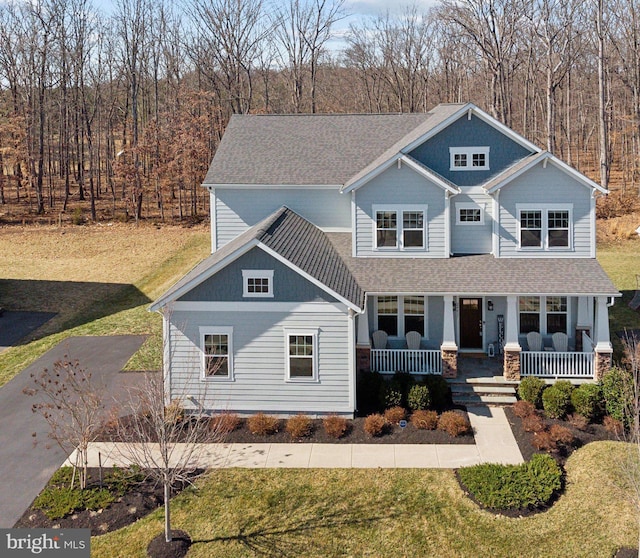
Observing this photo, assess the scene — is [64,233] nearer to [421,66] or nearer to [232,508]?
[232,508]

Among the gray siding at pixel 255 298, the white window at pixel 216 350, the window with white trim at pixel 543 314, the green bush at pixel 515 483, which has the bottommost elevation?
the green bush at pixel 515 483

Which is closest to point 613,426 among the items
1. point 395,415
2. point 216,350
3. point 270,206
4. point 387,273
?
point 395,415

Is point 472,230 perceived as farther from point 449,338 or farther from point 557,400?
point 557,400

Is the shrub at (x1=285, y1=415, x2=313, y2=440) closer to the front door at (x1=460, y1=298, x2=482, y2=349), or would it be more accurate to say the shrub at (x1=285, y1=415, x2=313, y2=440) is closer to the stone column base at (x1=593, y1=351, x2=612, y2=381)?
the front door at (x1=460, y1=298, x2=482, y2=349)

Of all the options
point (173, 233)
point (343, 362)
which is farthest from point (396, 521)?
point (173, 233)

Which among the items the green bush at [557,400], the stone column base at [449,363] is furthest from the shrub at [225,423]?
the green bush at [557,400]

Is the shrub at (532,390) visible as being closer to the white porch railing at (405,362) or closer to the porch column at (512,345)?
the porch column at (512,345)

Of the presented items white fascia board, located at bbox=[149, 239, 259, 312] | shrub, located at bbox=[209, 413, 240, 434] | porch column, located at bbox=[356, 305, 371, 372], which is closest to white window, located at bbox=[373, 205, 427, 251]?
porch column, located at bbox=[356, 305, 371, 372]
